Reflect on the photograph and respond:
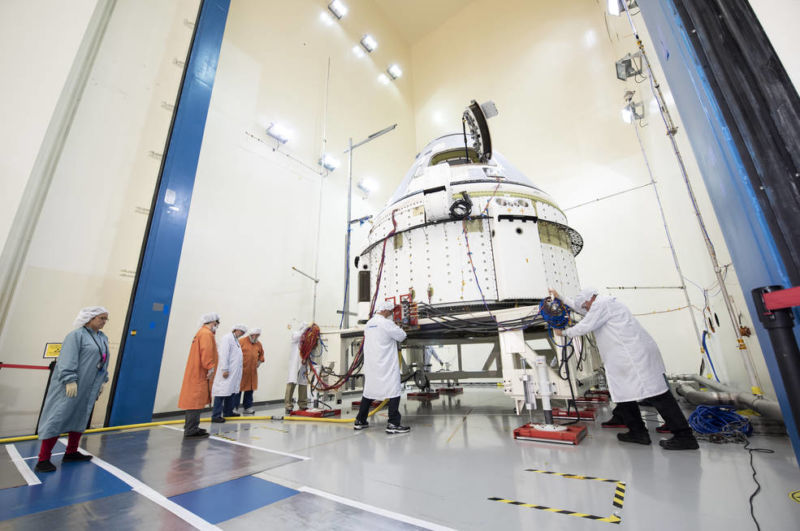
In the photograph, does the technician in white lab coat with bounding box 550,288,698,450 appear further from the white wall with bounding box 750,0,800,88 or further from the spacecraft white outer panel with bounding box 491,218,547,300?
the white wall with bounding box 750,0,800,88

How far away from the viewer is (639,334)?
2859mm

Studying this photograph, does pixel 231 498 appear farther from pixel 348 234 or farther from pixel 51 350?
pixel 348 234

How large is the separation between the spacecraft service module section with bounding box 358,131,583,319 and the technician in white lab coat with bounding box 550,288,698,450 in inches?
34.8

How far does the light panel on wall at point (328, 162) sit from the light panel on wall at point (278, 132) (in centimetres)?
96

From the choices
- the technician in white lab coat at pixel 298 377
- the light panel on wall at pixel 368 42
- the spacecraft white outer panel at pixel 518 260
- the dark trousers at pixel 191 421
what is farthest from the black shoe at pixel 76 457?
the light panel on wall at pixel 368 42

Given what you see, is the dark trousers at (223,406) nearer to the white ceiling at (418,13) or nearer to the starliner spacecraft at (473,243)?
the starliner spacecraft at (473,243)

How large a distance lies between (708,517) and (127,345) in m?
5.92

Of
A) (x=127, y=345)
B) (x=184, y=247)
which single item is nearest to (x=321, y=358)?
(x=127, y=345)

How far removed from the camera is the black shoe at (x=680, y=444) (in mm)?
2484

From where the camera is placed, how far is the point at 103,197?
478 centimetres

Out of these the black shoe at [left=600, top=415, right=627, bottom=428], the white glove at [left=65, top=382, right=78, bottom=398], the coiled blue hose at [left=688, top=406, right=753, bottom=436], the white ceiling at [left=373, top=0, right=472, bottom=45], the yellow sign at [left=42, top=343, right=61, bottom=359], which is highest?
the white ceiling at [left=373, top=0, right=472, bottom=45]

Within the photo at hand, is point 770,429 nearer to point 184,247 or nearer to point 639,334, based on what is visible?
point 639,334

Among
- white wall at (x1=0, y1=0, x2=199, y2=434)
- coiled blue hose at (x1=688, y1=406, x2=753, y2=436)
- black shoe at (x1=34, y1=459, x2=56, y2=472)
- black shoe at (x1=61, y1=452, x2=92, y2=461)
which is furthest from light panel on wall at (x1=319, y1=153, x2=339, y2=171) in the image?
coiled blue hose at (x1=688, y1=406, x2=753, y2=436)

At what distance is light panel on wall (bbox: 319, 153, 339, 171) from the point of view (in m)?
8.16
